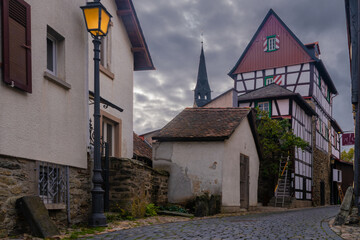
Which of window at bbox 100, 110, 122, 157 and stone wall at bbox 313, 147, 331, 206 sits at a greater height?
window at bbox 100, 110, 122, 157

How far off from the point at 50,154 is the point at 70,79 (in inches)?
64.4

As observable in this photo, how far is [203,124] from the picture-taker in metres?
15.5

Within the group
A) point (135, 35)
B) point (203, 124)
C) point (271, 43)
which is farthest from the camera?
point (271, 43)

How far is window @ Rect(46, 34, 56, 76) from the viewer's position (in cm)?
812

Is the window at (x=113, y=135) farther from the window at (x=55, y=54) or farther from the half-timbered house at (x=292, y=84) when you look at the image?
the half-timbered house at (x=292, y=84)

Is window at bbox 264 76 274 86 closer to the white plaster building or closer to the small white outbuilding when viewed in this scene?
the small white outbuilding

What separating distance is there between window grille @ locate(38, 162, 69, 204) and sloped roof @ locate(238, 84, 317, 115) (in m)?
20.2

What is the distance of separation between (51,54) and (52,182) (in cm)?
231

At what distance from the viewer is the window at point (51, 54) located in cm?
812

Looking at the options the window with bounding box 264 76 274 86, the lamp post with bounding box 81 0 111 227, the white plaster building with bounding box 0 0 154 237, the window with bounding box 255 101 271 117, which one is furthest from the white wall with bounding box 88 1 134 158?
the window with bounding box 264 76 274 86

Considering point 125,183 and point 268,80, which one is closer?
point 125,183

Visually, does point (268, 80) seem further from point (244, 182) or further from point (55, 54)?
point (55, 54)

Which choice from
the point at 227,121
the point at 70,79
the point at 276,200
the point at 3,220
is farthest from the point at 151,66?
the point at 276,200

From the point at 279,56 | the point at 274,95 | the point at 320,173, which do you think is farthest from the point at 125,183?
the point at 320,173
